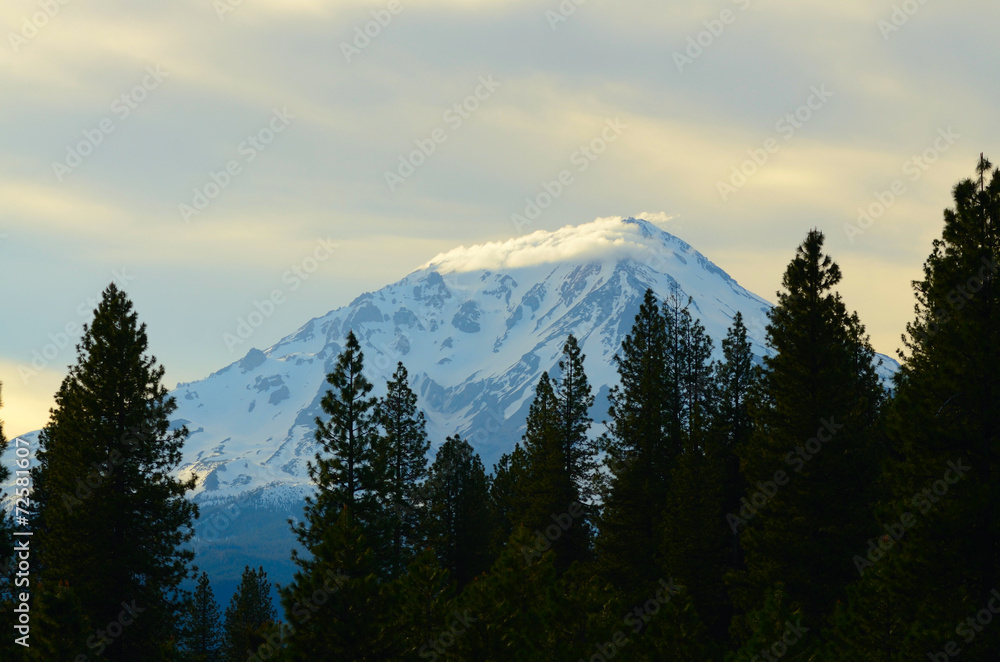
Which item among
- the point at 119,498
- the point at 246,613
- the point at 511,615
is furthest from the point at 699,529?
the point at 246,613

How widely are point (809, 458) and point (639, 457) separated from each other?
48.4ft

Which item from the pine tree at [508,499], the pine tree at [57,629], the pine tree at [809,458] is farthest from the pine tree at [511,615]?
the pine tree at [508,499]

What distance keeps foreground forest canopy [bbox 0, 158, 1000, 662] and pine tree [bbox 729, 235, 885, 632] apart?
2.9 inches

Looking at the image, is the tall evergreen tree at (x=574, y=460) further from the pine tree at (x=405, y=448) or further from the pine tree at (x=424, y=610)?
the pine tree at (x=424, y=610)

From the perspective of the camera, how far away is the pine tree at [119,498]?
26.7 m

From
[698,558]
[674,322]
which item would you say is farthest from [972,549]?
[674,322]

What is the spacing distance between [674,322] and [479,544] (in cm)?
1756

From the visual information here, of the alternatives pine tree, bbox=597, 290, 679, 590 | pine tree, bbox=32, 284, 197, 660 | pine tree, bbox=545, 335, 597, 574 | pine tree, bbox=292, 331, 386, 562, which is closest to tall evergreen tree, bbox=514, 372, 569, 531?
pine tree, bbox=545, 335, 597, 574

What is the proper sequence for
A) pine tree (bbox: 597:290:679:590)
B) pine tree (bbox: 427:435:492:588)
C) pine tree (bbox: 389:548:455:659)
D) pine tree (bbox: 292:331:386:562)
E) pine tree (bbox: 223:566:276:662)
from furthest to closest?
pine tree (bbox: 223:566:276:662), pine tree (bbox: 427:435:492:588), pine tree (bbox: 597:290:679:590), pine tree (bbox: 292:331:386:562), pine tree (bbox: 389:548:455:659)

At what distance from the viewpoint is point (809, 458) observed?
27.0 meters

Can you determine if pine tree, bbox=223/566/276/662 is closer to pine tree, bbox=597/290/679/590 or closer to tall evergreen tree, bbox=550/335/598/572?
tall evergreen tree, bbox=550/335/598/572

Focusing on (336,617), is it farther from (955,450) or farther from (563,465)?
(563,465)

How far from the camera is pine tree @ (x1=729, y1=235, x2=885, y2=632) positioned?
2638 centimetres

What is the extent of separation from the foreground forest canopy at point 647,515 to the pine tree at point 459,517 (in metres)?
4.99
